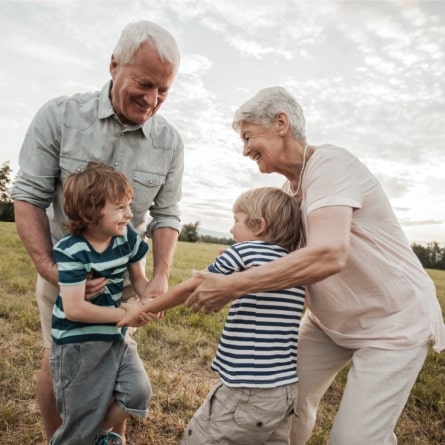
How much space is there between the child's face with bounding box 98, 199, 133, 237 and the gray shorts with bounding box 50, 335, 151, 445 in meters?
0.71

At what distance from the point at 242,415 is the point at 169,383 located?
7.86 ft

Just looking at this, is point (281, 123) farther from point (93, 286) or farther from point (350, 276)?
point (93, 286)

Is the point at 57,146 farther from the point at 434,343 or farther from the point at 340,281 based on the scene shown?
the point at 434,343

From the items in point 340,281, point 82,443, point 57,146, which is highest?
point 57,146

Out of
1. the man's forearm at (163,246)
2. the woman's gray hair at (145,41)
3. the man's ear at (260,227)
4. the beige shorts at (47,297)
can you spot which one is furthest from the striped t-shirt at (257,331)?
the woman's gray hair at (145,41)

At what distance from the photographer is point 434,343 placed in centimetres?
262

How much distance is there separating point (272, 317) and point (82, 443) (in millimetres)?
1473

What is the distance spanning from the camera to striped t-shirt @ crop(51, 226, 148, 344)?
2566 millimetres

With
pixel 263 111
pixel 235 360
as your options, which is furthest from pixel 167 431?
pixel 263 111

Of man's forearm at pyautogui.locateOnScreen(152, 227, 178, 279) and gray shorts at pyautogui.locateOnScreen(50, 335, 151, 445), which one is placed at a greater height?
man's forearm at pyautogui.locateOnScreen(152, 227, 178, 279)

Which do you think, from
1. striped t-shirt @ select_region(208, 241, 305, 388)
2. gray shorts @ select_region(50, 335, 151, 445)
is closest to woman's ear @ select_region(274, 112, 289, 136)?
striped t-shirt @ select_region(208, 241, 305, 388)

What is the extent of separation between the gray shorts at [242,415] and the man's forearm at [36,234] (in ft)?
4.66

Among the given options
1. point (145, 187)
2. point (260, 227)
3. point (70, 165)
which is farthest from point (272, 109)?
point (70, 165)

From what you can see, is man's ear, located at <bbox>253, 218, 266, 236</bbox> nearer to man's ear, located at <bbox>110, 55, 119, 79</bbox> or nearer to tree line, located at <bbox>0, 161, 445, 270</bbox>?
man's ear, located at <bbox>110, 55, 119, 79</bbox>
